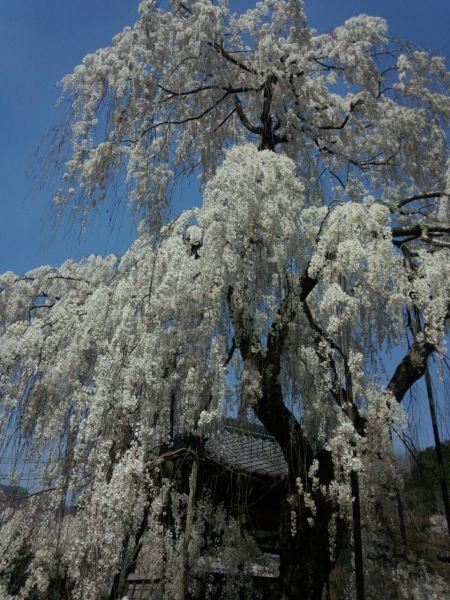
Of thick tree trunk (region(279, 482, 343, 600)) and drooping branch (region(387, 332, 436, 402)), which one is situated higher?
drooping branch (region(387, 332, 436, 402))

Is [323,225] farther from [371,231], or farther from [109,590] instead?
[109,590]

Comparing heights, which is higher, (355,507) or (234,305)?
(234,305)

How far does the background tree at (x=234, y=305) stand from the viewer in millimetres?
3512

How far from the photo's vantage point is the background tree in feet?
11.5

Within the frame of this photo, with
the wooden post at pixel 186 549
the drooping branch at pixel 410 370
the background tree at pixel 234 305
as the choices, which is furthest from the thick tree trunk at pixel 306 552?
the drooping branch at pixel 410 370

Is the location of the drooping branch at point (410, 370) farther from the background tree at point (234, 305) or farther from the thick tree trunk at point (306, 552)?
the thick tree trunk at point (306, 552)

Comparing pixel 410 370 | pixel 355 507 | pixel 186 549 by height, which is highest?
pixel 410 370

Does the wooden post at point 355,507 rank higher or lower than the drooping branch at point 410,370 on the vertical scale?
lower

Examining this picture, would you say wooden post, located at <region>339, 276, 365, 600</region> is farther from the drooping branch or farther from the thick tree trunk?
the drooping branch

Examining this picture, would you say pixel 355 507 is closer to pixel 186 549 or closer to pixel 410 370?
pixel 186 549

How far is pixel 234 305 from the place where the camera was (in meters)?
3.88

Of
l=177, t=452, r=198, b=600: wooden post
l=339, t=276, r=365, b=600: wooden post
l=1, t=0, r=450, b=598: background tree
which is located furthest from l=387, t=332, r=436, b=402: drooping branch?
l=177, t=452, r=198, b=600: wooden post

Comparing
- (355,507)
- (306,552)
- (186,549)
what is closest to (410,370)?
(355,507)

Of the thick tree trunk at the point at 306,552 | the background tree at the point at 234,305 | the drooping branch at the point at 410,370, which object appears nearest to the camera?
the background tree at the point at 234,305
